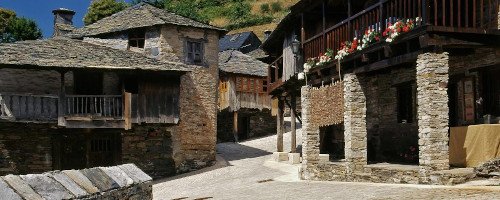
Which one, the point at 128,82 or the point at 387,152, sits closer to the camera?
the point at 387,152

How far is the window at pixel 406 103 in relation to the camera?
17.8 metres

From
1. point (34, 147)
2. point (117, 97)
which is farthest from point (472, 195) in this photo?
point (34, 147)

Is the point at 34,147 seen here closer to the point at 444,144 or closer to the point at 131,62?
the point at 131,62

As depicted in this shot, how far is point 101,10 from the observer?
55812mm

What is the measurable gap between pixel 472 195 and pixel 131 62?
1551 centimetres

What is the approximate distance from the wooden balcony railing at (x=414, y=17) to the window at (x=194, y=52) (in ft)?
27.6

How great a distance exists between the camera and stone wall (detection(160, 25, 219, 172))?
84.8ft

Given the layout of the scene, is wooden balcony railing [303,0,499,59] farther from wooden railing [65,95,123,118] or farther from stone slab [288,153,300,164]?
wooden railing [65,95,123,118]

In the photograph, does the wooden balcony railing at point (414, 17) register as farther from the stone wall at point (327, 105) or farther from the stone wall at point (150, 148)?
the stone wall at point (150, 148)

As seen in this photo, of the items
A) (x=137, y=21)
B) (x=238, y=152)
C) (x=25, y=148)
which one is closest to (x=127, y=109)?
(x=25, y=148)

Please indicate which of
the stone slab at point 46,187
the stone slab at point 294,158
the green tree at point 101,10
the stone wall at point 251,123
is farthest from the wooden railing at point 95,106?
the green tree at point 101,10

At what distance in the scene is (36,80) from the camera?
22.2 m

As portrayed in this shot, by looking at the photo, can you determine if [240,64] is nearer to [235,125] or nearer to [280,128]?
[235,125]

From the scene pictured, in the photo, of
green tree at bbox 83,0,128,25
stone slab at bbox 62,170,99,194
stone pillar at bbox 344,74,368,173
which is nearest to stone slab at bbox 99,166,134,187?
stone slab at bbox 62,170,99,194
